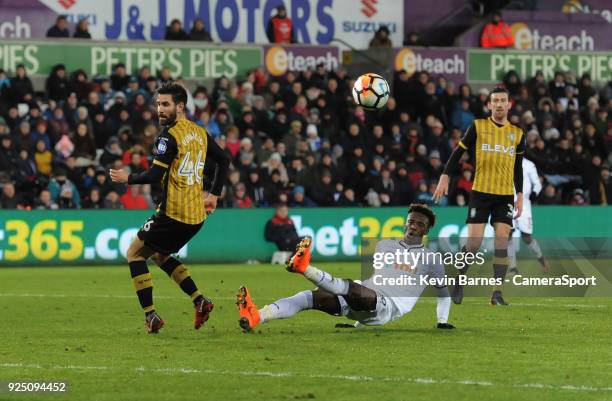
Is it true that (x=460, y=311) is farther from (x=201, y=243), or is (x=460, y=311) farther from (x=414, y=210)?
(x=201, y=243)

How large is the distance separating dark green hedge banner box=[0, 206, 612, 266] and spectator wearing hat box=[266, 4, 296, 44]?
20.6 ft

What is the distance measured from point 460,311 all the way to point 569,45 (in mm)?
19858

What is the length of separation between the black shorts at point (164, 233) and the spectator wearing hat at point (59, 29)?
52.6ft

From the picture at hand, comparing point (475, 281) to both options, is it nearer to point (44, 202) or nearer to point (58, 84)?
point (44, 202)

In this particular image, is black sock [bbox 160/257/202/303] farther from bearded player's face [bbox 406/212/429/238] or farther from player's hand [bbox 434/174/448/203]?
player's hand [bbox 434/174/448/203]

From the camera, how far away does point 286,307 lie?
36.5 feet

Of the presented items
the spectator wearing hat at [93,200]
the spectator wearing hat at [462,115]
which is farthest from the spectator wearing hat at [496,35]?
the spectator wearing hat at [93,200]

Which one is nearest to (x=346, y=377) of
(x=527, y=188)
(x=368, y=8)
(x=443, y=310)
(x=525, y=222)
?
(x=443, y=310)

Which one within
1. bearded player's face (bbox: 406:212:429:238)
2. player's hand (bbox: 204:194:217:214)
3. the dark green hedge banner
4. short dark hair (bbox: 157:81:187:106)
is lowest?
the dark green hedge banner

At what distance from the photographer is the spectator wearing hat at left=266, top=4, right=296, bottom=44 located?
29.5m

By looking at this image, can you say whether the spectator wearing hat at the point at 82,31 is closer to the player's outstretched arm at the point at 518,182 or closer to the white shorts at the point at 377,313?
the player's outstretched arm at the point at 518,182

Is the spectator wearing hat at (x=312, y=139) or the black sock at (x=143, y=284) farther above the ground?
the spectator wearing hat at (x=312, y=139)

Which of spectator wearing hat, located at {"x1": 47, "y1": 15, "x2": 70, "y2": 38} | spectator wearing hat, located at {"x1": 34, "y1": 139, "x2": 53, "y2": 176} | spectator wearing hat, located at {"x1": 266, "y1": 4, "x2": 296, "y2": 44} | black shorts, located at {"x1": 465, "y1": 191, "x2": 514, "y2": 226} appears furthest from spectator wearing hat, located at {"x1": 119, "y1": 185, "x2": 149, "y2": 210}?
black shorts, located at {"x1": 465, "y1": 191, "x2": 514, "y2": 226}

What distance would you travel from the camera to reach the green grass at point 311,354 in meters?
8.41
